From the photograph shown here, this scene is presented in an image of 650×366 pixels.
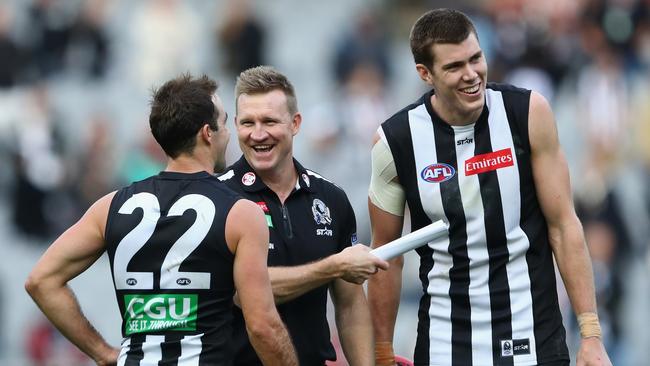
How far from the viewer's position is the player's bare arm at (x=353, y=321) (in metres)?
6.12

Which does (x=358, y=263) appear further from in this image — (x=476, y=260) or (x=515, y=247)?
(x=515, y=247)

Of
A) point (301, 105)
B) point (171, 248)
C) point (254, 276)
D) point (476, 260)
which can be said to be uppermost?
point (301, 105)

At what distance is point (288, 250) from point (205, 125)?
818mm

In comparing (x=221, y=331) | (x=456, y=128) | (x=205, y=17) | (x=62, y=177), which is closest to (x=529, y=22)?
(x=205, y=17)

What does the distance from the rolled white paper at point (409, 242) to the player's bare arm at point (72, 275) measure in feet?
4.05

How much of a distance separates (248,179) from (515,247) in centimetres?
127

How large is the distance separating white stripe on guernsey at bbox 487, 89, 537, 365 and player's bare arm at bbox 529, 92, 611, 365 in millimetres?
114

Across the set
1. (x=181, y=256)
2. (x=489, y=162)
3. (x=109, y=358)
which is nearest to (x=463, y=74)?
(x=489, y=162)

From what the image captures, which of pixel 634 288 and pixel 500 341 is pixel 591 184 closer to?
pixel 634 288

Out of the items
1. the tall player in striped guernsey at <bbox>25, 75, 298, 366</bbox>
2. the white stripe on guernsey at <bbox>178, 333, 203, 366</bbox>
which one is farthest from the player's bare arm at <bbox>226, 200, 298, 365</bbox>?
the white stripe on guernsey at <bbox>178, 333, 203, 366</bbox>

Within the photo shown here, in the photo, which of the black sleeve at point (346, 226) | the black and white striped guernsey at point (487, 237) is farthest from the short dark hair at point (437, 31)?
the black sleeve at point (346, 226)

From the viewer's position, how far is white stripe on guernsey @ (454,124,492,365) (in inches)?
234

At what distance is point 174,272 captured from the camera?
5.24 metres

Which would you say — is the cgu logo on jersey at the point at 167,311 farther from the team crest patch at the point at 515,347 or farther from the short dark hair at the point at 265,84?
the team crest patch at the point at 515,347
